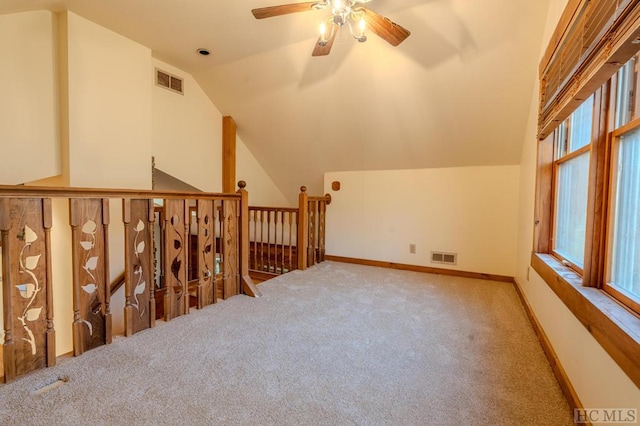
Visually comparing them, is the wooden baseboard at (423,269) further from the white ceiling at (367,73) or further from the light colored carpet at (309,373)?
the white ceiling at (367,73)

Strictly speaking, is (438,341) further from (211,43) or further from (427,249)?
(211,43)

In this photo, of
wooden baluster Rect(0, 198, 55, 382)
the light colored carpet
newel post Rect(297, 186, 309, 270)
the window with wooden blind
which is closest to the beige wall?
wooden baluster Rect(0, 198, 55, 382)

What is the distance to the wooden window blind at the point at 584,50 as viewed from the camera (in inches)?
40.5

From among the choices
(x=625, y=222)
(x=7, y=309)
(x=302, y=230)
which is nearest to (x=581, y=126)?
(x=625, y=222)

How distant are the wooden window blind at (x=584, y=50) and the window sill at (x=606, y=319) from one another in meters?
0.95

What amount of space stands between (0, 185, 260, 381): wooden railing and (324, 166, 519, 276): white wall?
7.95ft

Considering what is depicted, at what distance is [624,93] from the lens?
133 cm

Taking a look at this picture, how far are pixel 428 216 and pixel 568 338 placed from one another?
2652mm

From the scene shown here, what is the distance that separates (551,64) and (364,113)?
6.67ft

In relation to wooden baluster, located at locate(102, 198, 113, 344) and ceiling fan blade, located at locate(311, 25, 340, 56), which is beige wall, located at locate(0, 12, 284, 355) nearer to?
wooden baluster, located at locate(102, 198, 113, 344)

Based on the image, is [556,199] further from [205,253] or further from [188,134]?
[188,134]

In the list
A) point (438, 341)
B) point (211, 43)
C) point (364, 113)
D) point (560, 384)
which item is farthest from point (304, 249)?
point (560, 384)

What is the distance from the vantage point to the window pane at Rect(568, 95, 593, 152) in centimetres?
175

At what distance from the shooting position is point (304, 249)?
419cm
